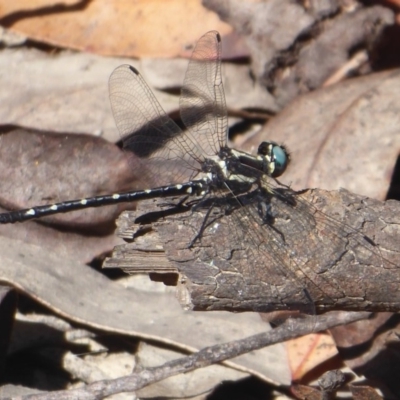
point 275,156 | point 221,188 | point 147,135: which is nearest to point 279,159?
point 275,156

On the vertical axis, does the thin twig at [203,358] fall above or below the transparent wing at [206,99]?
below

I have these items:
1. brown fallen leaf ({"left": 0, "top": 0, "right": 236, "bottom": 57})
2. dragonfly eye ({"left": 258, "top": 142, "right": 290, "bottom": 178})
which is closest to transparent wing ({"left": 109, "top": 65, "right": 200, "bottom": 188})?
dragonfly eye ({"left": 258, "top": 142, "right": 290, "bottom": 178})

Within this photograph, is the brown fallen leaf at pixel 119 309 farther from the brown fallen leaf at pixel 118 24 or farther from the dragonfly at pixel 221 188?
the brown fallen leaf at pixel 118 24

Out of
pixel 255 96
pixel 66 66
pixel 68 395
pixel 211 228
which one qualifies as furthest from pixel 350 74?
pixel 68 395

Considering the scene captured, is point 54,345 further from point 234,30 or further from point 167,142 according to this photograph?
point 234,30

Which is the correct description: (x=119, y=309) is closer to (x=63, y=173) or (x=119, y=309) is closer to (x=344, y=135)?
(x=63, y=173)

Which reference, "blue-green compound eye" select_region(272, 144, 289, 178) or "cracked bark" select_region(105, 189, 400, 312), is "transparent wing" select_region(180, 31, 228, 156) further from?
"cracked bark" select_region(105, 189, 400, 312)

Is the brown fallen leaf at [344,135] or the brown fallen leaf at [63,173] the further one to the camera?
the brown fallen leaf at [63,173]

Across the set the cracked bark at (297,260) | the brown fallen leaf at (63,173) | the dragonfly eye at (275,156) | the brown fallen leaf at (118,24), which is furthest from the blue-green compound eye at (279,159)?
the brown fallen leaf at (118,24)
